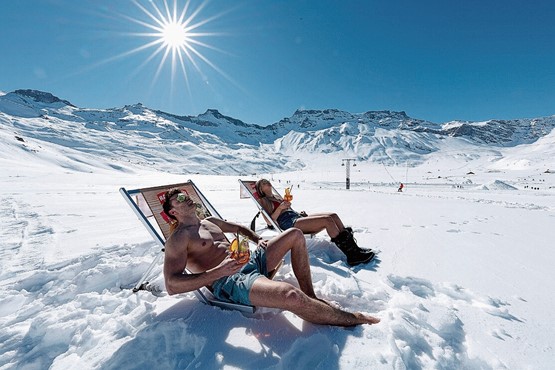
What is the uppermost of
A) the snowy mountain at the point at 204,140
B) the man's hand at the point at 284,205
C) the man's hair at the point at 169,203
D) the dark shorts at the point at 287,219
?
the snowy mountain at the point at 204,140

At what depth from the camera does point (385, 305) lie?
2355 mm

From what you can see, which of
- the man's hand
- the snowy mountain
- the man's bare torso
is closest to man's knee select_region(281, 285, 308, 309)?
the man's bare torso

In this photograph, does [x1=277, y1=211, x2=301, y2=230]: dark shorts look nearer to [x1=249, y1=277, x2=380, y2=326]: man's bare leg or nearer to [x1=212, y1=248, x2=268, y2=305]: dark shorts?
[x1=212, y1=248, x2=268, y2=305]: dark shorts

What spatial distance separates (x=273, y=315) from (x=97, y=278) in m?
2.15

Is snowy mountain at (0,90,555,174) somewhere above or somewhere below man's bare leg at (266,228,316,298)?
above

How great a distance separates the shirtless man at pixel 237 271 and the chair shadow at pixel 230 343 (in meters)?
0.15

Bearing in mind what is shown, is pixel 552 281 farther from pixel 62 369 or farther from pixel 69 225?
pixel 69 225

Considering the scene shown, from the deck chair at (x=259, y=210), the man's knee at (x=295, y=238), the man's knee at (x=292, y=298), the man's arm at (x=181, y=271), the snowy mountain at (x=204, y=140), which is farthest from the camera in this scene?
the snowy mountain at (x=204, y=140)

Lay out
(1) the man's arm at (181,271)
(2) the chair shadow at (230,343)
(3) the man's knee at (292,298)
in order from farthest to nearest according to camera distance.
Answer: (1) the man's arm at (181,271)
(3) the man's knee at (292,298)
(2) the chair shadow at (230,343)

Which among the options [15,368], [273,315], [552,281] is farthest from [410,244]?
[15,368]

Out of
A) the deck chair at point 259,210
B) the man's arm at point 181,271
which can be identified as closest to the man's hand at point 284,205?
the deck chair at point 259,210

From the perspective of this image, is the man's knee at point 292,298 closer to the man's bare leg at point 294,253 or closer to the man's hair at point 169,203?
the man's bare leg at point 294,253

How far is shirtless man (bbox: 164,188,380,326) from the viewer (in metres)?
1.92

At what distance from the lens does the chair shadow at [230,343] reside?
1744mm
